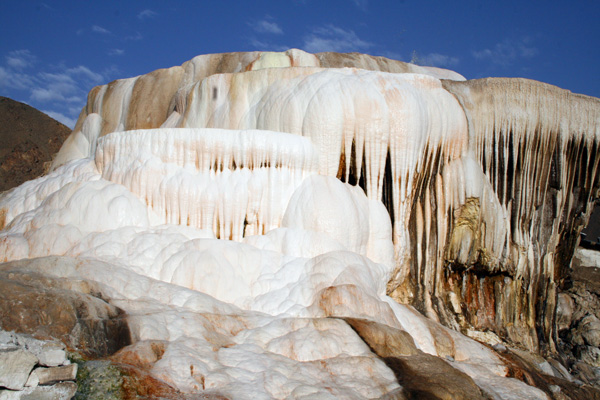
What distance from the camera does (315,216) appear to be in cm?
1055

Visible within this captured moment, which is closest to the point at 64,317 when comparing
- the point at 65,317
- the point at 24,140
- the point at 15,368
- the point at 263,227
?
the point at 65,317

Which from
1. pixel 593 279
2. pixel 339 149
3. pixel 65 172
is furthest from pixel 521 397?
pixel 593 279

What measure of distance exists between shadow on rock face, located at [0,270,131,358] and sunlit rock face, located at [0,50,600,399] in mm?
320

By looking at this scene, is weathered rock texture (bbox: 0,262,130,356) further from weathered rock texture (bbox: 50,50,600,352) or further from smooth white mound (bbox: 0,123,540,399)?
weathered rock texture (bbox: 50,50,600,352)

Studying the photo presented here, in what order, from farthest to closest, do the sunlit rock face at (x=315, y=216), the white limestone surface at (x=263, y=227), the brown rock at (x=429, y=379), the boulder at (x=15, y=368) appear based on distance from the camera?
the sunlit rock face at (x=315, y=216) → the white limestone surface at (x=263, y=227) → the brown rock at (x=429, y=379) → the boulder at (x=15, y=368)

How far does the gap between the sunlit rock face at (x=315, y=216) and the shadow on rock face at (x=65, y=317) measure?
0.32 m

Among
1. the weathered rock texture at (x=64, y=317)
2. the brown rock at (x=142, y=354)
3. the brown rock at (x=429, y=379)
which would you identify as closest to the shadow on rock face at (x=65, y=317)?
the weathered rock texture at (x=64, y=317)

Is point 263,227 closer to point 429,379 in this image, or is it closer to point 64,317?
point 429,379

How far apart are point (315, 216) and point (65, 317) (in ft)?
17.5

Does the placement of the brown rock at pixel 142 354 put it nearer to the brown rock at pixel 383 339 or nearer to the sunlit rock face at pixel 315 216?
the sunlit rock face at pixel 315 216

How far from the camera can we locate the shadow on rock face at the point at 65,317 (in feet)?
19.0

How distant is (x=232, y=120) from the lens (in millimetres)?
12398

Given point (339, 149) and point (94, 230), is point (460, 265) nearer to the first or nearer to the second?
point (339, 149)

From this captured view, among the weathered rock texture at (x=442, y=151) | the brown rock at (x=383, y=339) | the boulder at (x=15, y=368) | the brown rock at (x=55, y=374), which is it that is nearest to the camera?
the boulder at (x=15, y=368)
